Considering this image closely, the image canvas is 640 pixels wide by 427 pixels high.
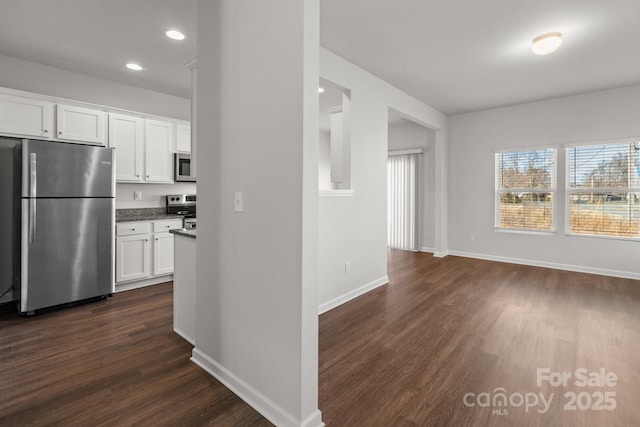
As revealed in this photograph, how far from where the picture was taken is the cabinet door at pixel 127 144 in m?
3.93

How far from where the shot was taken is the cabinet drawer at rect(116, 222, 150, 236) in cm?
380

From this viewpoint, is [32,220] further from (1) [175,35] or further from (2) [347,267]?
(2) [347,267]

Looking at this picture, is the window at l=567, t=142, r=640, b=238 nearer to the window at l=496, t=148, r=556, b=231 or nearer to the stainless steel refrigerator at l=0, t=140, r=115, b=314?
the window at l=496, t=148, r=556, b=231

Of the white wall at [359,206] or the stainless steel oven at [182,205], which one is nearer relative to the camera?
the white wall at [359,206]

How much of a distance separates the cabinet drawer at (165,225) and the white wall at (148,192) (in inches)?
22.9

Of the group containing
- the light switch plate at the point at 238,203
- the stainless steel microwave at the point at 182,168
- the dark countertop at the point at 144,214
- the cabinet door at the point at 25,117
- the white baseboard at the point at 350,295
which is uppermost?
the cabinet door at the point at 25,117

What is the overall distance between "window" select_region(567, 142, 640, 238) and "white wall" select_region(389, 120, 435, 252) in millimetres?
2213

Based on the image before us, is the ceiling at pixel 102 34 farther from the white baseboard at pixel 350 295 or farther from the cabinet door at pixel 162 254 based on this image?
the white baseboard at pixel 350 295

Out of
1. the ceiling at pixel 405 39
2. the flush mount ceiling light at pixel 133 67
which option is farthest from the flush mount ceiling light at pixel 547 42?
Result: the flush mount ceiling light at pixel 133 67

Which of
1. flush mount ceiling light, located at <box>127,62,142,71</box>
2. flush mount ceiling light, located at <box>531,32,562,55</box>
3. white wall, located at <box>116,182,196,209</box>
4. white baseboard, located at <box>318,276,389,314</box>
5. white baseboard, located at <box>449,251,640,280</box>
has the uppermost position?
flush mount ceiling light, located at <box>127,62,142,71</box>

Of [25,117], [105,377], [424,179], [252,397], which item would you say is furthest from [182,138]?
[424,179]

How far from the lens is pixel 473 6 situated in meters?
2.53

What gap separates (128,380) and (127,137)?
10.4ft

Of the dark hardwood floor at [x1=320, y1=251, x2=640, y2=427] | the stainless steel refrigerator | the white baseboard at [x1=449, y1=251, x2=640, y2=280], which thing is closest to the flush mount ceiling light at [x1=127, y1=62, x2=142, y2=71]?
the stainless steel refrigerator
